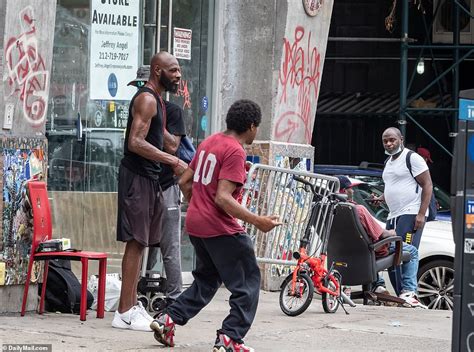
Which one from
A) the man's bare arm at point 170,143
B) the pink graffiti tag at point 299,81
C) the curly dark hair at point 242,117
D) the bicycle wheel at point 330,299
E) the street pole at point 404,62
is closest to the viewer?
the curly dark hair at point 242,117

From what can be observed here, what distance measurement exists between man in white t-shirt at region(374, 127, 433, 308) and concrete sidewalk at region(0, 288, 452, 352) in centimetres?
142

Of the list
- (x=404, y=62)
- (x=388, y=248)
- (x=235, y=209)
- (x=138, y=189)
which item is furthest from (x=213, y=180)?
(x=404, y=62)

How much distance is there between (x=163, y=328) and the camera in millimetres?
7820

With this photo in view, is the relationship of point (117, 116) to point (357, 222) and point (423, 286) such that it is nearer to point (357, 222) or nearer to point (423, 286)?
point (357, 222)

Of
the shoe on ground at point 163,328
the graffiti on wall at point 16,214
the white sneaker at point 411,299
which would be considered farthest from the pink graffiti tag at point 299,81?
the shoe on ground at point 163,328

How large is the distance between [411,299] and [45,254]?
174 inches

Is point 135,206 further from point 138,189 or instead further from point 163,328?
point 163,328

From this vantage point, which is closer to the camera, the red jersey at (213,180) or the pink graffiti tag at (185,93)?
the red jersey at (213,180)

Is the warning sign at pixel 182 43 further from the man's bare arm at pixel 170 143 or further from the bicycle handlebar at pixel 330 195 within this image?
the man's bare arm at pixel 170 143

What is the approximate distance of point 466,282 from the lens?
22.8 feet

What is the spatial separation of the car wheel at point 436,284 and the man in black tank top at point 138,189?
490 centimetres

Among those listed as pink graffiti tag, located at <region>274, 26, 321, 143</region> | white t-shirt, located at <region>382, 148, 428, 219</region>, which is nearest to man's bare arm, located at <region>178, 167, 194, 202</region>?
pink graffiti tag, located at <region>274, 26, 321, 143</region>

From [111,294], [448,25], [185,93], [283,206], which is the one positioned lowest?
[111,294]

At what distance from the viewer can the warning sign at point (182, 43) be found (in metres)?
11.8
